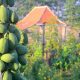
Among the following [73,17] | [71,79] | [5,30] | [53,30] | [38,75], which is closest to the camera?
[5,30]

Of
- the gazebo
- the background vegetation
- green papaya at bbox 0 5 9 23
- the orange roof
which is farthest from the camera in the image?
the orange roof

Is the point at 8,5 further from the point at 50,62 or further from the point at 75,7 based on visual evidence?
the point at 75,7

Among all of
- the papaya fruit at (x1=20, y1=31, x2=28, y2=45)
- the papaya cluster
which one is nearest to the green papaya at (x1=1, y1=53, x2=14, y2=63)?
the papaya cluster

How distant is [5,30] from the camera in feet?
3.81

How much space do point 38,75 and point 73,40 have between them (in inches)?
144

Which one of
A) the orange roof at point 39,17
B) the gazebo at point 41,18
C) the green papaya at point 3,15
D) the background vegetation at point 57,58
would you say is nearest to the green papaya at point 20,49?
the green papaya at point 3,15

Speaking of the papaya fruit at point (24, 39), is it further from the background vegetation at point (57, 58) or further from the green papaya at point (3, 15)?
the background vegetation at point (57, 58)

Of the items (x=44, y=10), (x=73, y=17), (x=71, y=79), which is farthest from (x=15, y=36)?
(x=73, y=17)

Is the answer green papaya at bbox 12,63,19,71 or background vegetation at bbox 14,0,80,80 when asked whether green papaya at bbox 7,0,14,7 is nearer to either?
green papaya at bbox 12,63,19,71

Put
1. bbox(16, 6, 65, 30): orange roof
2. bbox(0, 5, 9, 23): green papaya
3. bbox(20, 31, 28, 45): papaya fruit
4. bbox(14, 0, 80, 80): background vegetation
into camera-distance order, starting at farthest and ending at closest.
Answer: bbox(16, 6, 65, 30): orange roof
bbox(14, 0, 80, 80): background vegetation
bbox(20, 31, 28, 45): papaya fruit
bbox(0, 5, 9, 23): green papaya

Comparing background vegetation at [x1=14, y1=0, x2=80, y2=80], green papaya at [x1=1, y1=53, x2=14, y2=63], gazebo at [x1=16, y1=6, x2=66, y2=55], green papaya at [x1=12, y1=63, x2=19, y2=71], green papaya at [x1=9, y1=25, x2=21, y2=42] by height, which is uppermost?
green papaya at [x1=9, y1=25, x2=21, y2=42]

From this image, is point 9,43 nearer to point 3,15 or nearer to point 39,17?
point 3,15

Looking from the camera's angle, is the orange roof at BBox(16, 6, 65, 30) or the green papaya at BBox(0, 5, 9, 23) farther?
the orange roof at BBox(16, 6, 65, 30)

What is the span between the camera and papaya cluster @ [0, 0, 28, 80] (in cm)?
116
